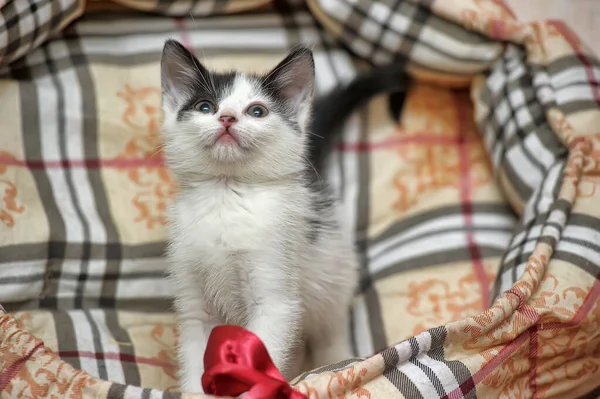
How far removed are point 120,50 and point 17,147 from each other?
0.41 meters

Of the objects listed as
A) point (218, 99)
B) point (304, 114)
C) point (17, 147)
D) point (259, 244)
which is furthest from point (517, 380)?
point (17, 147)

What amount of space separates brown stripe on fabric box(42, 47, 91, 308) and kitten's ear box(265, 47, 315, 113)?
0.67 meters

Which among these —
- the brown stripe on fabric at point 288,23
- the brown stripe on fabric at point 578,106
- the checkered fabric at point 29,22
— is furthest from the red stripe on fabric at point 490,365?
the checkered fabric at point 29,22

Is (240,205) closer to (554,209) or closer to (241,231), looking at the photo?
(241,231)

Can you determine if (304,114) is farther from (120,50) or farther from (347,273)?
(120,50)

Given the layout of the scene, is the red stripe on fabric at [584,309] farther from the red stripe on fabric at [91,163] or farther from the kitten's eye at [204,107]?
the red stripe on fabric at [91,163]

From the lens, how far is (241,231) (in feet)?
3.98

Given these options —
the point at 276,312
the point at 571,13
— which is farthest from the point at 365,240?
the point at 571,13

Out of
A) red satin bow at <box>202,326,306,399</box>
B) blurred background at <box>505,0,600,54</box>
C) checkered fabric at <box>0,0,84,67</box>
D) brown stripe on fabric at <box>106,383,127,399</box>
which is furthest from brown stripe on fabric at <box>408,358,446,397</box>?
blurred background at <box>505,0,600,54</box>

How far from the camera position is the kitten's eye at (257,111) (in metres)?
1.23

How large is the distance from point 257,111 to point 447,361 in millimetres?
599

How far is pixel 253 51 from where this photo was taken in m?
1.85

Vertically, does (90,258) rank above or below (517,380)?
above

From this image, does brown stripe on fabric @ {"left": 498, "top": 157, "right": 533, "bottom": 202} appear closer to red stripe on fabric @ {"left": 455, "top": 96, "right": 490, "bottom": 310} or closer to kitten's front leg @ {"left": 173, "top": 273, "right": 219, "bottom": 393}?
red stripe on fabric @ {"left": 455, "top": 96, "right": 490, "bottom": 310}
